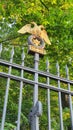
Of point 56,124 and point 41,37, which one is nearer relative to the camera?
point 41,37

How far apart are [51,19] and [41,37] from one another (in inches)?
119

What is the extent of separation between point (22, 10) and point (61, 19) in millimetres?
1063

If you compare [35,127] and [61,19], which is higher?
[61,19]

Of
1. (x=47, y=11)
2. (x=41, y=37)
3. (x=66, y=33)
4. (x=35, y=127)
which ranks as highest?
(x=47, y=11)

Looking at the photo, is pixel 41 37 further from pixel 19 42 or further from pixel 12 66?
pixel 19 42

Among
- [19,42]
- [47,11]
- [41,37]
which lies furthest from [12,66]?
[19,42]

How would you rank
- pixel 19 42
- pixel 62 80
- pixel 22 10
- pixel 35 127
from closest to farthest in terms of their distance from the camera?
pixel 35 127
pixel 62 80
pixel 22 10
pixel 19 42

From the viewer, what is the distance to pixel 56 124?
8797 millimetres

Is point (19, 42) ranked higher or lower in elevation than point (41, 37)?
higher

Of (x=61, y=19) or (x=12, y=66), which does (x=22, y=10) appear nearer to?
(x=61, y=19)

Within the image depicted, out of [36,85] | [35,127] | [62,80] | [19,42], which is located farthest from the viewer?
[19,42]

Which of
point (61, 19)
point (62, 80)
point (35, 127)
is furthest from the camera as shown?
point (61, 19)

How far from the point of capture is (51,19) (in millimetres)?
6219

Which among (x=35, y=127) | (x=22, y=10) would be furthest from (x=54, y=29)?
(x=35, y=127)
